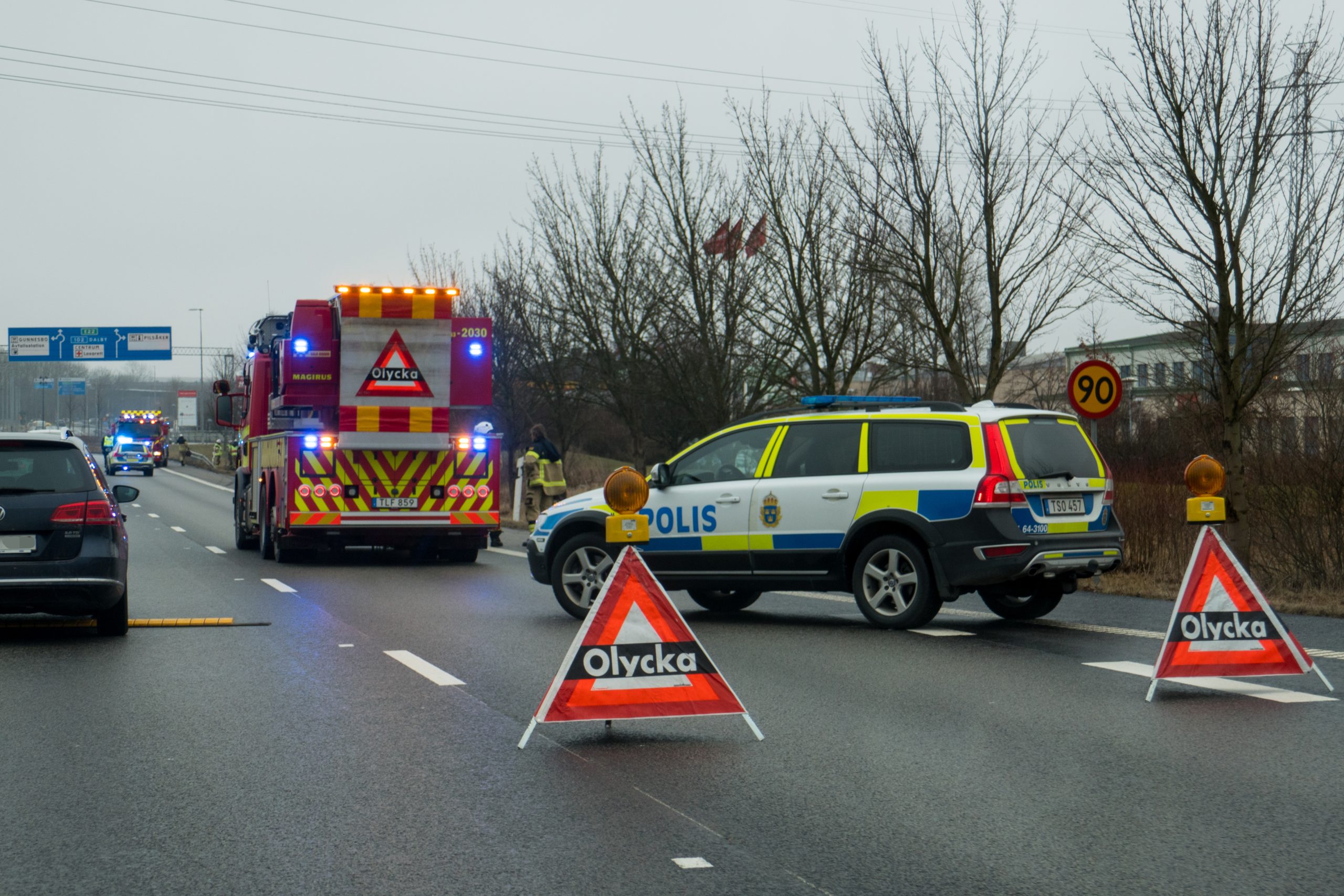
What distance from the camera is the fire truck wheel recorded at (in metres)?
19.8

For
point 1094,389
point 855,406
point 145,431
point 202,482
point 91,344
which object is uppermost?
point 91,344

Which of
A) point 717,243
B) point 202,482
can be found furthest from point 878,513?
point 202,482

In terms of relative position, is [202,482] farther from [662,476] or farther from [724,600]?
[662,476]

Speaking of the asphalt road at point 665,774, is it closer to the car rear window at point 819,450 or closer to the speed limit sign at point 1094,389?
the car rear window at point 819,450

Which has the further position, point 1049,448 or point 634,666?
point 1049,448

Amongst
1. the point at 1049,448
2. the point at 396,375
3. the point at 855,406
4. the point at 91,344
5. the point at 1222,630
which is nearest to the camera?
the point at 1222,630

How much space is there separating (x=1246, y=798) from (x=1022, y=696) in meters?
2.52

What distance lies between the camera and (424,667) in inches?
381

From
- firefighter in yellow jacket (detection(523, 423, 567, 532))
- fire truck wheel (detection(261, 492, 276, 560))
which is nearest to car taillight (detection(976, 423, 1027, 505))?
fire truck wheel (detection(261, 492, 276, 560))

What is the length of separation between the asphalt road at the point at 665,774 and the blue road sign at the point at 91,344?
66.7 meters

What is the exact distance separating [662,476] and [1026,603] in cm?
310

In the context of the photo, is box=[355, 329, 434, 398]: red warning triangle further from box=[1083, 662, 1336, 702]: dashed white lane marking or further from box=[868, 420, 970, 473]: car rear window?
box=[1083, 662, 1336, 702]: dashed white lane marking

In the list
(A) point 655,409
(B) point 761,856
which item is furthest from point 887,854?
(A) point 655,409

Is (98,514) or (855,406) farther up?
(855,406)
